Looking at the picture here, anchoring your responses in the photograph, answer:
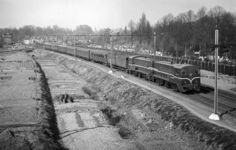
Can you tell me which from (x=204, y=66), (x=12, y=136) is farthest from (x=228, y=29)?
(x=12, y=136)

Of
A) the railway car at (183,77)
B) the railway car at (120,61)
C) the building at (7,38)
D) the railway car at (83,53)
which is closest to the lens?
the railway car at (183,77)

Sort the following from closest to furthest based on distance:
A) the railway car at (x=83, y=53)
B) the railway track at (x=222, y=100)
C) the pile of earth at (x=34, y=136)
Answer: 1. the pile of earth at (x=34, y=136)
2. the railway track at (x=222, y=100)
3. the railway car at (x=83, y=53)

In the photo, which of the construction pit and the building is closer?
the construction pit

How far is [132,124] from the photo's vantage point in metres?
23.1

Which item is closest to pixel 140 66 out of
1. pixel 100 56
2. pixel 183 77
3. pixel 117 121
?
pixel 183 77

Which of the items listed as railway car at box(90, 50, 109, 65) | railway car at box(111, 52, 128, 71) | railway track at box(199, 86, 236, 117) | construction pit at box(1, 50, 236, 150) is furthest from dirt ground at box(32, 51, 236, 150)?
railway car at box(90, 50, 109, 65)

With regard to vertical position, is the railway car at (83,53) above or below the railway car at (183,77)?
above


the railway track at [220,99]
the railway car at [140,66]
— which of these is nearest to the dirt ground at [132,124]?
the railway track at [220,99]

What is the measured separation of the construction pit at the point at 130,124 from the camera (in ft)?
57.6

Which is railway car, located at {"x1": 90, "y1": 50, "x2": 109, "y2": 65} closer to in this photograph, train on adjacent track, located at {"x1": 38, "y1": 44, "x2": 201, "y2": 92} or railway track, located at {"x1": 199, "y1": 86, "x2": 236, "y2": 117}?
train on adjacent track, located at {"x1": 38, "y1": 44, "x2": 201, "y2": 92}

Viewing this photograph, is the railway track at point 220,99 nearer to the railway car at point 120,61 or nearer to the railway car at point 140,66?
the railway car at point 140,66

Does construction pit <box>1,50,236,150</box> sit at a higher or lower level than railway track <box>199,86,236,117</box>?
lower

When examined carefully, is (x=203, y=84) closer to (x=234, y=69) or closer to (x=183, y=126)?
(x=234, y=69)

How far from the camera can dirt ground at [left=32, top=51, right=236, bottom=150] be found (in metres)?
17.6
